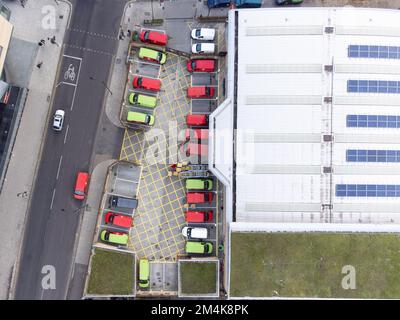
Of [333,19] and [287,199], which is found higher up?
[333,19]

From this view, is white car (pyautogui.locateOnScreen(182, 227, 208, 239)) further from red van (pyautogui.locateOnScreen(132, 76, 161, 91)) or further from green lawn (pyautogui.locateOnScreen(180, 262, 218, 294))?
red van (pyautogui.locateOnScreen(132, 76, 161, 91))

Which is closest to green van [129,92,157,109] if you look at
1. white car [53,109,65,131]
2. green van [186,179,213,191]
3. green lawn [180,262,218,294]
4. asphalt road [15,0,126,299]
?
asphalt road [15,0,126,299]

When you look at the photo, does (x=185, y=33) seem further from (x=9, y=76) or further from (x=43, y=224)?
(x=43, y=224)

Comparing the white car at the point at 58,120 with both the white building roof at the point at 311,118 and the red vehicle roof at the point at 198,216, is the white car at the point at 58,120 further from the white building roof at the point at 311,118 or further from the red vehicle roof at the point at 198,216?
the white building roof at the point at 311,118

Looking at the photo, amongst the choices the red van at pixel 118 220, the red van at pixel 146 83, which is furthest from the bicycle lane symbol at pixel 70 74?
the red van at pixel 118 220

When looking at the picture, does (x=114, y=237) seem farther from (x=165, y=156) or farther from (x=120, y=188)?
(x=165, y=156)

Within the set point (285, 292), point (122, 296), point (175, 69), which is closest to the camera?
point (285, 292)

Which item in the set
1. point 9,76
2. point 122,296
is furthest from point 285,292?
point 9,76

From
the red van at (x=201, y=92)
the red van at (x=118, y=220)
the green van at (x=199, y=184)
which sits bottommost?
the red van at (x=118, y=220)
